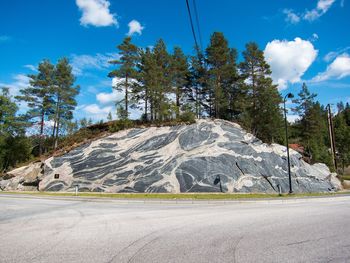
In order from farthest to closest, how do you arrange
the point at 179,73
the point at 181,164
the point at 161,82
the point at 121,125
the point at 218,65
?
1. the point at 179,73
2. the point at 218,65
3. the point at 161,82
4. the point at 121,125
5. the point at 181,164

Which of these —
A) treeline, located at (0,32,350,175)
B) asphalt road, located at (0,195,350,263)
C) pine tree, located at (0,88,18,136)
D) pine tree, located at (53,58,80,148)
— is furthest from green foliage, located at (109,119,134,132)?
asphalt road, located at (0,195,350,263)

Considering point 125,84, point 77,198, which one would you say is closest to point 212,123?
point 125,84

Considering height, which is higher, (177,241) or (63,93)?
(63,93)

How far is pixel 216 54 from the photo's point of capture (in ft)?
118

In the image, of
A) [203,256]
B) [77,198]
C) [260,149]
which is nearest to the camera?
[203,256]

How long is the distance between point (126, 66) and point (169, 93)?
7799 millimetres

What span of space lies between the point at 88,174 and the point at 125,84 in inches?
590

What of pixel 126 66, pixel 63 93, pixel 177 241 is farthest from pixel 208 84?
pixel 177 241

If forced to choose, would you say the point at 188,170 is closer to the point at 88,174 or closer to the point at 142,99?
the point at 88,174

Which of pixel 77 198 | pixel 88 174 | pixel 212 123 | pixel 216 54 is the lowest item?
pixel 77 198

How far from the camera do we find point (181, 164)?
25.4 m

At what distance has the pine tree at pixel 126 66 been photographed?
35500 mm

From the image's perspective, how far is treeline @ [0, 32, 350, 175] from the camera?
3397 centimetres

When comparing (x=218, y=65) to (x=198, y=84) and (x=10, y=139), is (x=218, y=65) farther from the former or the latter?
(x=10, y=139)
